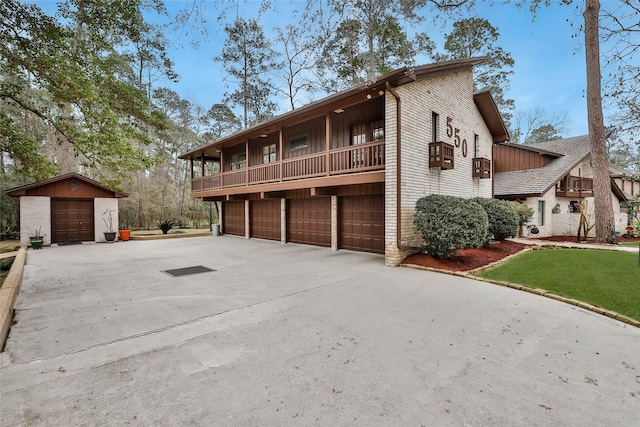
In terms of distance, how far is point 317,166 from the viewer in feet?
33.3

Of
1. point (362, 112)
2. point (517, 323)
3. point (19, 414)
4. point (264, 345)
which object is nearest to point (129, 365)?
point (19, 414)

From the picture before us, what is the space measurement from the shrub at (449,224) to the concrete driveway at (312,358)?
5.72 feet

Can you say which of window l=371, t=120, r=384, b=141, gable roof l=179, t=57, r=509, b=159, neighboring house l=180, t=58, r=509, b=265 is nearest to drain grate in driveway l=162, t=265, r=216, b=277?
neighboring house l=180, t=58, r=509, b=265

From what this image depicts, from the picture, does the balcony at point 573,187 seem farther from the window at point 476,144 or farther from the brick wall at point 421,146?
the brick wall at point 421,146

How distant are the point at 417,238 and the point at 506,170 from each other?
1403cm

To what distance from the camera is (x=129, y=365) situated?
286 centimetres

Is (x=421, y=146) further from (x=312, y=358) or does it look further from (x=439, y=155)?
(x=312, y=358)

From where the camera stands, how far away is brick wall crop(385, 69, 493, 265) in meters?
7.94

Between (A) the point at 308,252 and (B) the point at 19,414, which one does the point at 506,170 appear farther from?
(B) the point at 19,414

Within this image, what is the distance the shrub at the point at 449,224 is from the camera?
23.6 ft

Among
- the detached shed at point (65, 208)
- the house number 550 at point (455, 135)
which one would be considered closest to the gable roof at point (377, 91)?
the house number 550 at point (455, 135)

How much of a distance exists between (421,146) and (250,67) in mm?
19074

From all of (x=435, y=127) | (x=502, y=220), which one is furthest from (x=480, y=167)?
(x=435, y=127)

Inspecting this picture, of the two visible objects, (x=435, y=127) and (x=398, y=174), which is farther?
(x=435, y=127)
